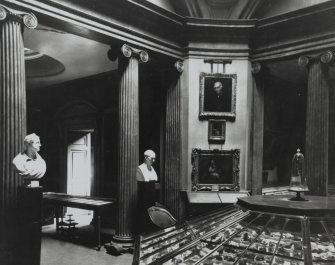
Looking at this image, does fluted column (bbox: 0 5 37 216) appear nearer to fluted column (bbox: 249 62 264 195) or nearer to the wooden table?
the wooden table

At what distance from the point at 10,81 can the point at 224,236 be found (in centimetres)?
306

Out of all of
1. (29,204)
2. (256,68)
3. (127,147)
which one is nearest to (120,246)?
(127,147)

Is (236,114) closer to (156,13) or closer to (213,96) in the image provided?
(213,96)

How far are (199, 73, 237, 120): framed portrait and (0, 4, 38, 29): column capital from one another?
3.40 meters

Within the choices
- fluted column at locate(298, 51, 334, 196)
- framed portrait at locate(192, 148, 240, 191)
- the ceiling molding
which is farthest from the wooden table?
the ceiling molding

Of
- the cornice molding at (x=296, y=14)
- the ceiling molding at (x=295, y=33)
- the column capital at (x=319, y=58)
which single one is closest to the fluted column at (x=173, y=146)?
the ceiling molding at (x=295, y=33)

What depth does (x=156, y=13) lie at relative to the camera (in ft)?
19.7

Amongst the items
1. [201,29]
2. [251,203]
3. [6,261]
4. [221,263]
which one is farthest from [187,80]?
[221,263]

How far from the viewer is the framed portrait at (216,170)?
22.2ft

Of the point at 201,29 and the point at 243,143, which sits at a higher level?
the point at 201,29

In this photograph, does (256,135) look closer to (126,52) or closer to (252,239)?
(126,52)

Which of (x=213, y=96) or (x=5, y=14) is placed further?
(x=213, y=96)

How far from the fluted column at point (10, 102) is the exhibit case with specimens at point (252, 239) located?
1.87m

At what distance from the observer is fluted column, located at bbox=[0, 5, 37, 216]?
396cm
